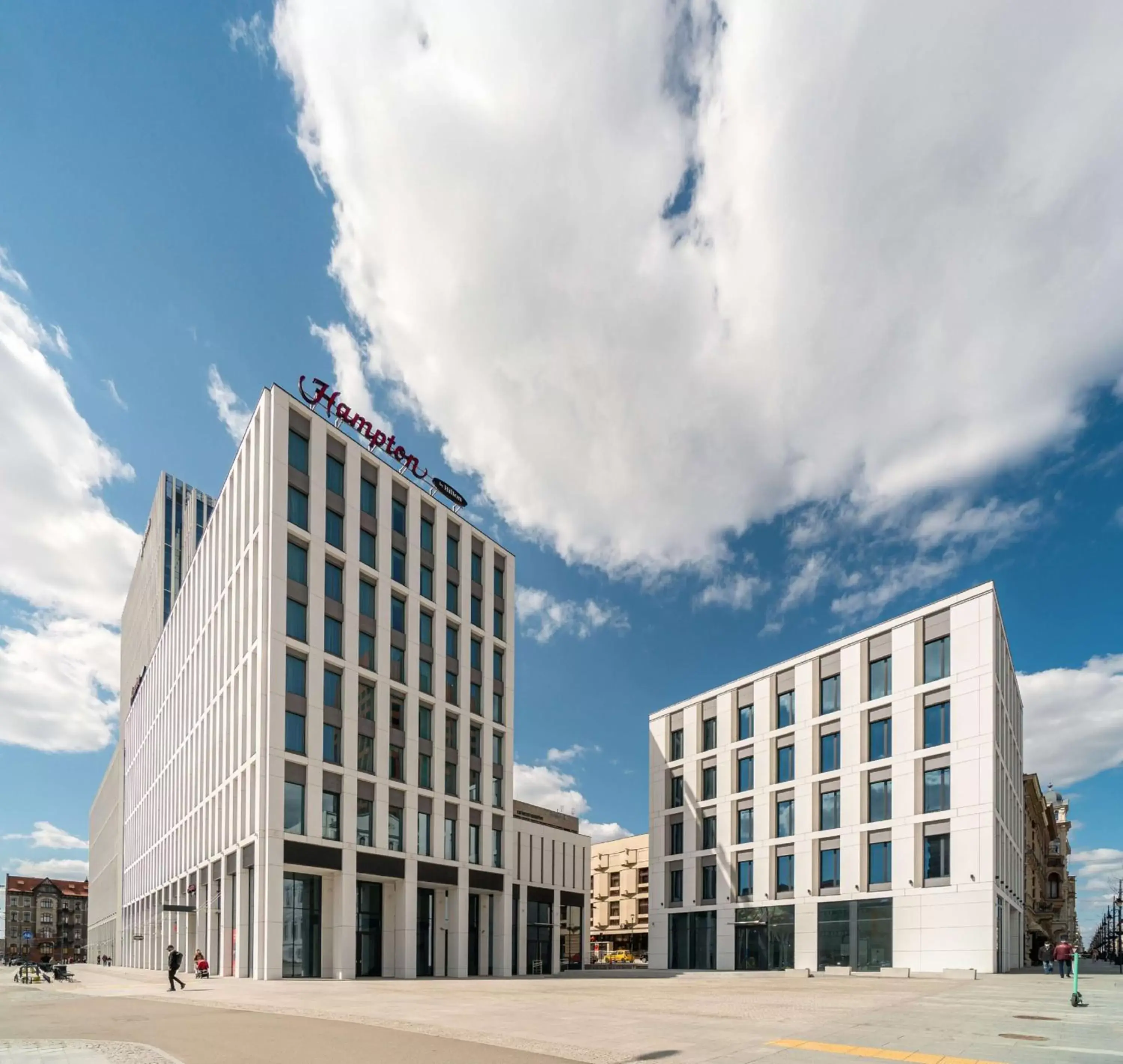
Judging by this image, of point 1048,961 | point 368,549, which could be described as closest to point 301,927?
point 368,549

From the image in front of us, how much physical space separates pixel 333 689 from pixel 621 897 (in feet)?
271

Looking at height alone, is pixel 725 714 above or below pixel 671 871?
above

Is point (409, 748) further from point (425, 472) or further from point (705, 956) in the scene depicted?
point (705, 956)

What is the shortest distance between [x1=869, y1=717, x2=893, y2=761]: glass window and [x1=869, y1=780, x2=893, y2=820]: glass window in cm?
155

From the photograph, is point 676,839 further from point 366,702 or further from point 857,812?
point 366,702

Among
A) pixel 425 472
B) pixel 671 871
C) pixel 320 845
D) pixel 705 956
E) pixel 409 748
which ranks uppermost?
pixel 425 472

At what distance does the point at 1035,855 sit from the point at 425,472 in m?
73.3

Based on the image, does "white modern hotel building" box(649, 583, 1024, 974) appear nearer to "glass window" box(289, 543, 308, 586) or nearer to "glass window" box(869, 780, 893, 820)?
"glass window" box(869, 780, 893, 820)

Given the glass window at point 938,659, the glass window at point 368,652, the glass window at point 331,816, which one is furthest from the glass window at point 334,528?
the glass window at point 938,659

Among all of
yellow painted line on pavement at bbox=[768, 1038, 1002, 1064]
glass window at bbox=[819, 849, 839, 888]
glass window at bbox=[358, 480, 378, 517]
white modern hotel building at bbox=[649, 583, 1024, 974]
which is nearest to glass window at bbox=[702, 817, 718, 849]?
white modern hotel building at bbox=[649, 583, 1024, 974]

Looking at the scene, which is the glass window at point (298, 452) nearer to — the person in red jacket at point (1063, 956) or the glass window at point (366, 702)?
the glass window at point (366, 702)

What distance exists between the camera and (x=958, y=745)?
5088cm

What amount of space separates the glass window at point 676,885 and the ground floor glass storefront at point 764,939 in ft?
23.1

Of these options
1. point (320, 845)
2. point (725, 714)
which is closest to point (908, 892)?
point (725, 714)
